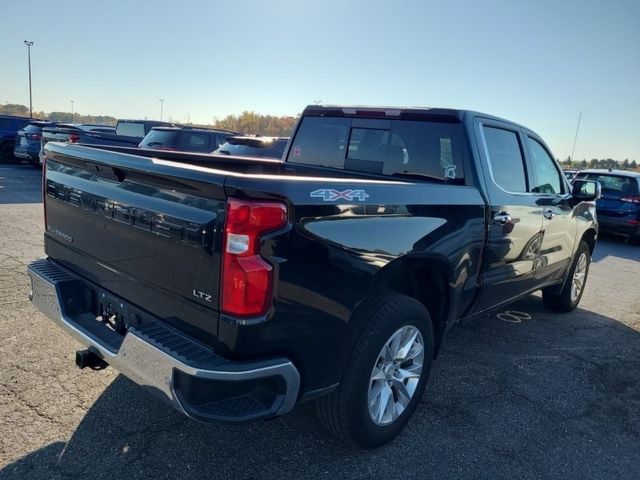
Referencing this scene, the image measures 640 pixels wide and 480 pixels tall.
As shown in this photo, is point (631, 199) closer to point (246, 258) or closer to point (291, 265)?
point (291, 265)

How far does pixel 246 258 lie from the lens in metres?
2.01

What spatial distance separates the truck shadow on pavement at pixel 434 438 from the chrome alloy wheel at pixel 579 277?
5.22ft

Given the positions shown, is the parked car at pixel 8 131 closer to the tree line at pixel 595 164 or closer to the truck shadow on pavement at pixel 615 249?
the truck shadow on pavement at pixel 615 249

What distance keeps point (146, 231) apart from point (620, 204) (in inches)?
469

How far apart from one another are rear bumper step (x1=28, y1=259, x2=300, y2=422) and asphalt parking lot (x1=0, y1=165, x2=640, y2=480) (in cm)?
60

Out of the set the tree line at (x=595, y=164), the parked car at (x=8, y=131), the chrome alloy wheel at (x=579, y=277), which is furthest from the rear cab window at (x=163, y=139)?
the tree line at (x=595, y=164)

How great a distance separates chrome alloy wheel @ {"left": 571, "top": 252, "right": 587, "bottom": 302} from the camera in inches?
222

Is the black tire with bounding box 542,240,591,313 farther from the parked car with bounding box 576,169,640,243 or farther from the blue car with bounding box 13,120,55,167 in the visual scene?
the blue car with bounding box 13,120,55,167

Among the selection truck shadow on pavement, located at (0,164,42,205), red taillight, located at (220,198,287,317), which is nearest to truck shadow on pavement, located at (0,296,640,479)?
red taillight, located at (220,198,287,317)

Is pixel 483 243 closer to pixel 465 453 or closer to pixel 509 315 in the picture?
pixel 465 453

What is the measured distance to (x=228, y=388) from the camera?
2072 millimetres

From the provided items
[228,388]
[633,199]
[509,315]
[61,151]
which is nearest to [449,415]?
[228,388]

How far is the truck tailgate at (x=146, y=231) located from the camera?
2102 millimetres

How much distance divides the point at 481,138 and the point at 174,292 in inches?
97.7
